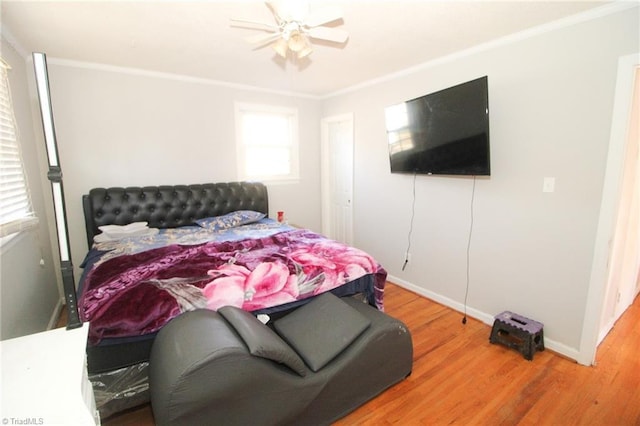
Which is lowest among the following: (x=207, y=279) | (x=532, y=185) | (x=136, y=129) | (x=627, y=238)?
(x=207, y=279)

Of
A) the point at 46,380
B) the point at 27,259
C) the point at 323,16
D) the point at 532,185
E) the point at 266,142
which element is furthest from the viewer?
the point at 266,142

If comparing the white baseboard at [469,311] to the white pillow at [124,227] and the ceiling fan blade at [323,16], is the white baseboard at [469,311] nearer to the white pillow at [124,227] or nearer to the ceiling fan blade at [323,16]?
the ceiling fan blade at [323,16]

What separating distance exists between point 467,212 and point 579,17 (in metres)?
1.63

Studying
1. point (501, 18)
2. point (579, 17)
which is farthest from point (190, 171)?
point (579, 17)

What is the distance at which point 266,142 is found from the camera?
Answer: 4.27m

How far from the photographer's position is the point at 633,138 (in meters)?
2.15

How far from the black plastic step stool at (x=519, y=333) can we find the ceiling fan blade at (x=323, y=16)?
2579 millimetres

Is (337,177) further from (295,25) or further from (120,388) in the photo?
(120,388)

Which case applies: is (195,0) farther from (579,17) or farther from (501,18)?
(579,17)

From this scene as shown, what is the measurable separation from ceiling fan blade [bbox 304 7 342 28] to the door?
2.38 m

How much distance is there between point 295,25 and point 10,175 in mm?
2282

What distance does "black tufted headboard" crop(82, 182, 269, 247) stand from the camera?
3.09 metres

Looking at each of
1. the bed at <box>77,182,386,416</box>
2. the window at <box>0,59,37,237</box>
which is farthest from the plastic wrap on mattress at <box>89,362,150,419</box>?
the window at <box>0,59,37,237</box>

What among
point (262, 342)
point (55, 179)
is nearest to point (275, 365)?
point (262, 342)
